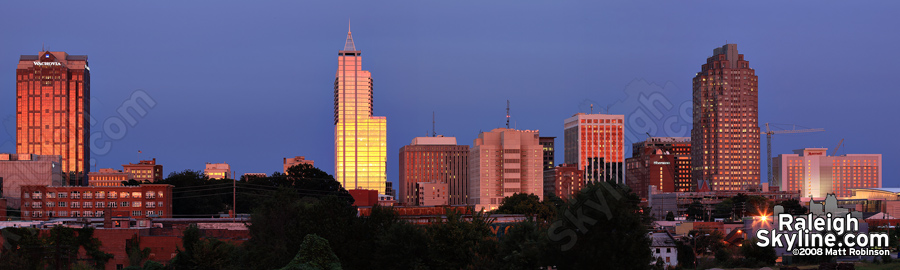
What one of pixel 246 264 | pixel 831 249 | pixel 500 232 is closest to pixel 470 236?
pixel 246 264

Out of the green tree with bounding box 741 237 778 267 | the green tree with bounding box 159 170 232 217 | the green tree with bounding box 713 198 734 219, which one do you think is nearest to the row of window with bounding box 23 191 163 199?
the green tree with bounding box 159 170 232 217

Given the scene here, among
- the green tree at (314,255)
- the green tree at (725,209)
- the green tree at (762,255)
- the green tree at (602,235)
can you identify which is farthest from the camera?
the green tree at (725,209)

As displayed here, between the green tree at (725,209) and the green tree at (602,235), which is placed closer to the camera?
the green tree at (602,235)

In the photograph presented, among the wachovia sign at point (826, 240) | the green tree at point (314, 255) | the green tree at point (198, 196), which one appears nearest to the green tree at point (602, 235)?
the green tree at point (314, 255)

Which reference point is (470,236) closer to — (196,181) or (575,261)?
(575,261)

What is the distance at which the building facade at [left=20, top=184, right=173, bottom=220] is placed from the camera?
430 feet

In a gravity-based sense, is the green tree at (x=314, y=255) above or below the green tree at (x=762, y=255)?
above

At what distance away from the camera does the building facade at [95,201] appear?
430ft

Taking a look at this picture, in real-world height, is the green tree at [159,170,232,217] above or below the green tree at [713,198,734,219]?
above

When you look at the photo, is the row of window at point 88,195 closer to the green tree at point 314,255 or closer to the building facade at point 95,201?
the building facade at point 95,201

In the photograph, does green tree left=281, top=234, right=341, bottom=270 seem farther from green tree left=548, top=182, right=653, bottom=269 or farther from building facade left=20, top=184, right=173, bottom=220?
building facade left=20, top=184, right=173, bottom=220

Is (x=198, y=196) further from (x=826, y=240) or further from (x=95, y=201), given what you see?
(x=826, y=240)

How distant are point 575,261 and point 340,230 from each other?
17801 mm

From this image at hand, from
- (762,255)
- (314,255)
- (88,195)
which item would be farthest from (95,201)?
(762,255)
